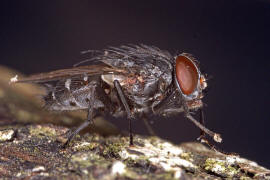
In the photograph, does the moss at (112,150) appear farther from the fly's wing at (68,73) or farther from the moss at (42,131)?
the fly's wing at (68,73)

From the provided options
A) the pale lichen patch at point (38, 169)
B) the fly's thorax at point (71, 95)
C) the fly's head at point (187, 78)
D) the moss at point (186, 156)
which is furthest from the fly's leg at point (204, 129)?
the pale lichen patch at point (38, 169)

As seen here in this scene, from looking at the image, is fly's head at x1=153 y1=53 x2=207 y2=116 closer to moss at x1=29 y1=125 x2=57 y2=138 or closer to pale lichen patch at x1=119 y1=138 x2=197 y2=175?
pale lichen patch at x1=119 y1=138 x2=197 y2=175

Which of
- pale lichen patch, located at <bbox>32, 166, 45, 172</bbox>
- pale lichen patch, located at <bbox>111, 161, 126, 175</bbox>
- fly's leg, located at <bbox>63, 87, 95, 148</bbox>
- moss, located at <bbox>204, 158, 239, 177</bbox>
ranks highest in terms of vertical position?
fly's leg, located at <bbox>63, 87, 95, 148</bbox>

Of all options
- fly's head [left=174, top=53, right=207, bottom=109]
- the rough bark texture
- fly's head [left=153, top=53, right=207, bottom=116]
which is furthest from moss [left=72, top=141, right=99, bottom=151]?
fly's head [left=174, top=53, right=207, bottom=109]

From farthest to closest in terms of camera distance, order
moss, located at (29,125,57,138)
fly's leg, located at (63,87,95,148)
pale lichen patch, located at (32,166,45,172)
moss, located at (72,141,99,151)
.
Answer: moss, located at (29,125,57,138)
fly's leg, located at (63,87,95,148)
moss, located at (72,141,99,151)
pale lichen patch, located at (32,166,45,172)

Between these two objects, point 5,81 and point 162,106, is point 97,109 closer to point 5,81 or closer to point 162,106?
point 162,106

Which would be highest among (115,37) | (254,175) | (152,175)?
(115,37)

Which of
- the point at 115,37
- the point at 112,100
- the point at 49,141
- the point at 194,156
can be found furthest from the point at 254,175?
the point at 115,37

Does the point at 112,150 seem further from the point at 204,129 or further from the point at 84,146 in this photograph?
the point at 204,129
